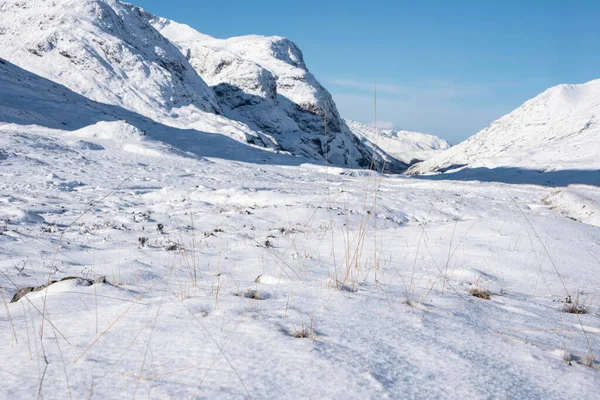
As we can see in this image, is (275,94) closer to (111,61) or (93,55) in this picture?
(111,61)

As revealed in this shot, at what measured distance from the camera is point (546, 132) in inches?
3241

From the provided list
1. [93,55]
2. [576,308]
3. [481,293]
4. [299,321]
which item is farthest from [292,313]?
[93,55]

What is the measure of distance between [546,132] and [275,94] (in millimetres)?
61906

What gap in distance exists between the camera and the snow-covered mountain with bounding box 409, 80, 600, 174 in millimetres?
47106

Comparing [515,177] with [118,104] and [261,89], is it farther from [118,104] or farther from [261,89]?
[261,89]

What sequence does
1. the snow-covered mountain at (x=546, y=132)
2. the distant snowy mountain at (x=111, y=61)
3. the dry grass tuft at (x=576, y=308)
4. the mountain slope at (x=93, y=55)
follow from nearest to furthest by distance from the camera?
1. the dry grass tuft at (x=576, y=308)
2. the distant snowy mountain at (x=111, y=61)
3. the mountain slope at (x=93, y=55)
4. the snow-covered mountain at (x=546, y=132)

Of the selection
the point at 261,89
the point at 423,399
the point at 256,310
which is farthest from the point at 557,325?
the point at 261,89

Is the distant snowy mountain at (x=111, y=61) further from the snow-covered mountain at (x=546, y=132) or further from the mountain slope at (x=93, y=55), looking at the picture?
the snow-covered mountain at (x=546, y=132)

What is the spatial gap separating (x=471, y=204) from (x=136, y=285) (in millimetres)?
11365

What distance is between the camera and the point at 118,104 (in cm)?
3859

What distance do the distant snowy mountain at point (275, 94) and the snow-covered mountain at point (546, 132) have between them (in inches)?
909

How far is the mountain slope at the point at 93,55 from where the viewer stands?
4031 cm

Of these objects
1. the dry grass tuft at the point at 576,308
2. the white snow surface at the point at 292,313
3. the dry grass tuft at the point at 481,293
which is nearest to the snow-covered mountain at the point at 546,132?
the white snow surface at the point at 292,313

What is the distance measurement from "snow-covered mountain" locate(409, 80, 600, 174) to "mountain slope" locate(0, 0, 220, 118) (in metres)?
39.8
